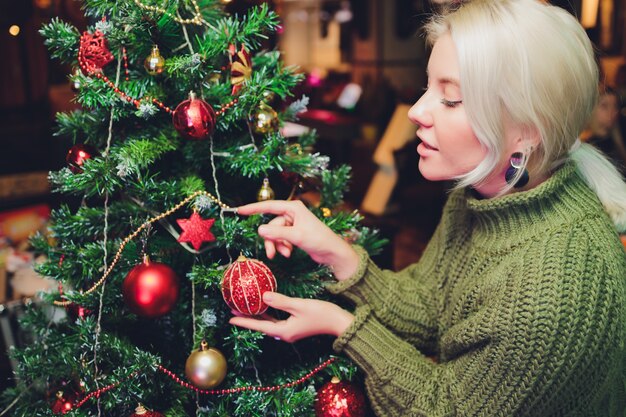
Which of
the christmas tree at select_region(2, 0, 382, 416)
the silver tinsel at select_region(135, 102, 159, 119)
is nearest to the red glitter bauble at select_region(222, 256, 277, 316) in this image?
the christmas tree at select_region(2, 0, 382, 416)

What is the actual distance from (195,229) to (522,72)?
67 centimetres

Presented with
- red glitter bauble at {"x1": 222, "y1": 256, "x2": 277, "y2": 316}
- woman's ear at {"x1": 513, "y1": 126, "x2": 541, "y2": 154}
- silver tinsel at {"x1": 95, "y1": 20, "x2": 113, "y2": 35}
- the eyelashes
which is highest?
silver tinsel at {"x1": 95, "y1": 20, "x2": 113, "y2": 35}

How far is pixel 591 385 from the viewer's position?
1022 millimetres

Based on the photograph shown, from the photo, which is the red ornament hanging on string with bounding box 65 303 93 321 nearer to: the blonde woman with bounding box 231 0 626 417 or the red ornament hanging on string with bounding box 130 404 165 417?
the red ornament hanging on string with bounding box 130 404 165 417

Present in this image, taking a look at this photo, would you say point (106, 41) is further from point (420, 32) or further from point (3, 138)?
point (3, 138)

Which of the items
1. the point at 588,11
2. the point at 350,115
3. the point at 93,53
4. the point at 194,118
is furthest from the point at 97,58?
the point at 350,115

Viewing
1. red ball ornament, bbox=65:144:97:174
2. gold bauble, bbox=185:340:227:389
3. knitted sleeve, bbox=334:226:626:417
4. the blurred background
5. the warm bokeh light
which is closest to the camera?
knitted sleeve, bbox=334:226:626:417

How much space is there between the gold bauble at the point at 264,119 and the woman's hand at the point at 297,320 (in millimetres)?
363

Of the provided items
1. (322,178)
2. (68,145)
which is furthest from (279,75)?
(68,145)

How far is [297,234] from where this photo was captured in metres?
1.16

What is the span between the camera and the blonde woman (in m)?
1.00

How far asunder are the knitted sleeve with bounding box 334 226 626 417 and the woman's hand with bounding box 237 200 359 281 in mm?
241

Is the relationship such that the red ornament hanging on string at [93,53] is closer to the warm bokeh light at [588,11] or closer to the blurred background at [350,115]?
the blurred background at [350,115]

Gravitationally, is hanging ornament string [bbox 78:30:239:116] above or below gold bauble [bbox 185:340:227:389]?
above
